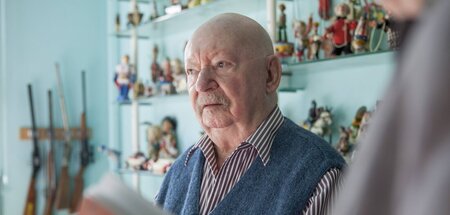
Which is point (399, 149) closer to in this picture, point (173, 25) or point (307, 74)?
point (307, 74)

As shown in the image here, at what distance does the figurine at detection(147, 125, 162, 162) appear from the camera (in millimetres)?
3625

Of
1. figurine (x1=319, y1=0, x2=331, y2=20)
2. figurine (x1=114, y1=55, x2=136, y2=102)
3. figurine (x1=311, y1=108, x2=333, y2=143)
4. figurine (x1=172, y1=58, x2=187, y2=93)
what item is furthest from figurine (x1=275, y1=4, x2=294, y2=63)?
figurine (x1=114, y1=55, x2=136, y2=102)

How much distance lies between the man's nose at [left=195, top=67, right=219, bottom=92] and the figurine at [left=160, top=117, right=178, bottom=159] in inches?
77.0

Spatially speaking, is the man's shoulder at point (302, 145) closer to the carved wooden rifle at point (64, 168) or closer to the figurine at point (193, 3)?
the figurine at point (193, 3)

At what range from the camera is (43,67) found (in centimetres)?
457

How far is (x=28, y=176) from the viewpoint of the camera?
4.49 metres

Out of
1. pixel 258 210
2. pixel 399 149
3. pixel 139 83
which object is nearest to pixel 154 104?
pixel 139 83

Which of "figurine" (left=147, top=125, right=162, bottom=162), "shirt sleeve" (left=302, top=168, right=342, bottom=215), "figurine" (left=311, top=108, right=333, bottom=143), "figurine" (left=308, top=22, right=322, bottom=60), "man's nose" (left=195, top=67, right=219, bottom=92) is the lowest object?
"figurine" (left=147, top=125, right=162, bottom=162)

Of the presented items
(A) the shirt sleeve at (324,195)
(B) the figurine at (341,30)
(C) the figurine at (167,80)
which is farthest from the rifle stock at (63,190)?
(A) the shirt sleeve at (324,195)

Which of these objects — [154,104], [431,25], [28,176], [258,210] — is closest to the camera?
[431,25]

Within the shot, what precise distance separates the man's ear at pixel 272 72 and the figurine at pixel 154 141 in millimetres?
2032

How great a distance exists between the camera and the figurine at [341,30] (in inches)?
94.1

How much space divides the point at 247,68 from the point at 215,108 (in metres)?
0.12

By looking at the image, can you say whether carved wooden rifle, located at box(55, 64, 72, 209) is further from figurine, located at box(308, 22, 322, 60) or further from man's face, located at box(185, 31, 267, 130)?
man's face, located at box(185, 31, 267, 130)
